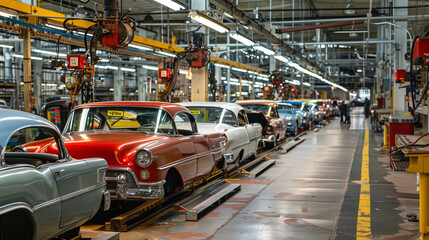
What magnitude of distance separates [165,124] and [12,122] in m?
3.66

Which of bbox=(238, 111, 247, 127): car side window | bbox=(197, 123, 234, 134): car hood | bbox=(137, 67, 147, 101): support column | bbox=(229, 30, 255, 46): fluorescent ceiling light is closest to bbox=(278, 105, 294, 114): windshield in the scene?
bbox=(229, 30, 255, 46): fluorescent ceiling light

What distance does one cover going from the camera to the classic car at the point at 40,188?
368cm

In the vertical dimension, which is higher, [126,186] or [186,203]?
[126,186]

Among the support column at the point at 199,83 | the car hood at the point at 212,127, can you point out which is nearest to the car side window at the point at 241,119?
the car hood at the point at 212,127

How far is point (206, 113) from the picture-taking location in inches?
442

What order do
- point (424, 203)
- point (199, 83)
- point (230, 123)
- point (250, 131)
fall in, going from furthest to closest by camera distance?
1. point (199, 83)
2. point (250, 131)
3. point (230, 123)
4. point (424, 203)

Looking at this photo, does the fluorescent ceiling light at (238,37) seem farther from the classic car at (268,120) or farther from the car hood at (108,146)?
the car hood at (108,146)

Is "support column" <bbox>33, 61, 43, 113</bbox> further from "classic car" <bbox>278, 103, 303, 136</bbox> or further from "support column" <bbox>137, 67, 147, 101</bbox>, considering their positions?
"classic car" <bbox>278, 103, 303, 136</bbox>

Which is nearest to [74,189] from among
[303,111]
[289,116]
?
[289,116]

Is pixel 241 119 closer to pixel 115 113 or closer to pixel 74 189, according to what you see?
pixel 115 113

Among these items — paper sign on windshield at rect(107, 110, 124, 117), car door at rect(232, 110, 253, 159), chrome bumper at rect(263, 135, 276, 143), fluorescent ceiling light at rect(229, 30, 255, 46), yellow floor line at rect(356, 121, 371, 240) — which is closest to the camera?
yellow floor line at rect(356, 121, 371, 240)

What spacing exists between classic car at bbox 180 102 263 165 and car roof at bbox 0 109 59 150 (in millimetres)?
6077

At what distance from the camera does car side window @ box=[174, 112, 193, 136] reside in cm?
795

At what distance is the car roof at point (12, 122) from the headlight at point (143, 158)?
6.09ft
